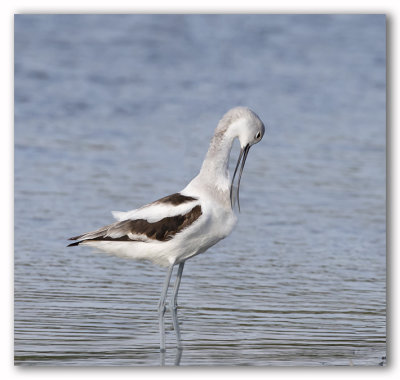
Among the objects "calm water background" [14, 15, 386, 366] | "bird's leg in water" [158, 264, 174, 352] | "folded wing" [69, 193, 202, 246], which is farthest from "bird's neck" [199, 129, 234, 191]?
"calm water background" [14, 15, 386, 366]

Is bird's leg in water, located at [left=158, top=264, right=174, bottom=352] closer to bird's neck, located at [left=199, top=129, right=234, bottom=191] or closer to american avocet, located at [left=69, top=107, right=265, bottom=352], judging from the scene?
american avocet, located at [left=69, top=107, right=265, bottom=352]

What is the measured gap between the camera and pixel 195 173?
1049 centimetres

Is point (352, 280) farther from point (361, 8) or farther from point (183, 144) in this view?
point (183, 144)

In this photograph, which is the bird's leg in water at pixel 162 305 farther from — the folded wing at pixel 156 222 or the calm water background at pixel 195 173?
the folded wing at pixel 156 222

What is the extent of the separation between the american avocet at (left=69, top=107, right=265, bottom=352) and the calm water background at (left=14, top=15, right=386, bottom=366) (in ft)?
1.77

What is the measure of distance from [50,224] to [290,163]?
9.24ft

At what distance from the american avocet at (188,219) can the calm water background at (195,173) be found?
1.77ft

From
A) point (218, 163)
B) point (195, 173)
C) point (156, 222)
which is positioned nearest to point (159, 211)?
point (156, 222)

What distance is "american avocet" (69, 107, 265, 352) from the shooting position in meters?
6.74

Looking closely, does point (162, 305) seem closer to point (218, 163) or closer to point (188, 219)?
point (188, 219)

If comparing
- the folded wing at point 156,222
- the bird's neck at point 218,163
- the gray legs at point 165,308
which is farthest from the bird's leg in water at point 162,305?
the bird's neck at point 218,163

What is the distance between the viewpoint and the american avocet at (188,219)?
674cm

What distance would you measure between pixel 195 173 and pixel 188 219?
379 cm

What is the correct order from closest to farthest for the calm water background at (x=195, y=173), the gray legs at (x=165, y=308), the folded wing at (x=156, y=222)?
1. the folded wing at (x=156, y=222)
2. the gray legs at (x=165, y=308)
3. the calm water background at (x=195, y=173)
